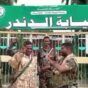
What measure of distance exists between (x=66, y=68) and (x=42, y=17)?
497cm

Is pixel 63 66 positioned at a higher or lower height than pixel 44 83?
higher

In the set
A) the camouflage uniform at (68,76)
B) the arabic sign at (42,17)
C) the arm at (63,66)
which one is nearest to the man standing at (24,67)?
the camouflage uniform at (68,76)

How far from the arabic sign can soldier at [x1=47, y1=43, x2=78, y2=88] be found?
4.27 metres

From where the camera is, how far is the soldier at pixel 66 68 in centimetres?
926

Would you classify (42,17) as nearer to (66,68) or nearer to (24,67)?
(24,67)

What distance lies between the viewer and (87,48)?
44.3 feet

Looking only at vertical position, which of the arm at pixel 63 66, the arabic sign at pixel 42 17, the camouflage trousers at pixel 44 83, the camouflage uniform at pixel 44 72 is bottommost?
the camouflage trousers at pixel 44 83

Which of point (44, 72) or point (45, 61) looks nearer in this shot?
point (45, 61)

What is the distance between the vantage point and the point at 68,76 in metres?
9.55

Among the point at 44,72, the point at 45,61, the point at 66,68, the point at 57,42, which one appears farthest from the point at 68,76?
the point at 57,42

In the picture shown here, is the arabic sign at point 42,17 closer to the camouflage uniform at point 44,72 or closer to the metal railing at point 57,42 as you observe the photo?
the metal railing at point 57,42

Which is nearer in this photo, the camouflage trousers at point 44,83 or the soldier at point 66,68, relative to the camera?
the soldier at point 66,68

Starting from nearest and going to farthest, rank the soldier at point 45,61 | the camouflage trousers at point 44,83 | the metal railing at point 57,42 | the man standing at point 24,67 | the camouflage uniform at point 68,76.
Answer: the camouflage uniform at point 68,76 → the man standing at point 24,67 → the soldier at point 45,61 → the camouflage trousers at point 44,83 → the metal railing at point 57,42

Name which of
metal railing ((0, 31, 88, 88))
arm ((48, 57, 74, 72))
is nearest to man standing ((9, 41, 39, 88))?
arm ((48, 57, 74, 72))
